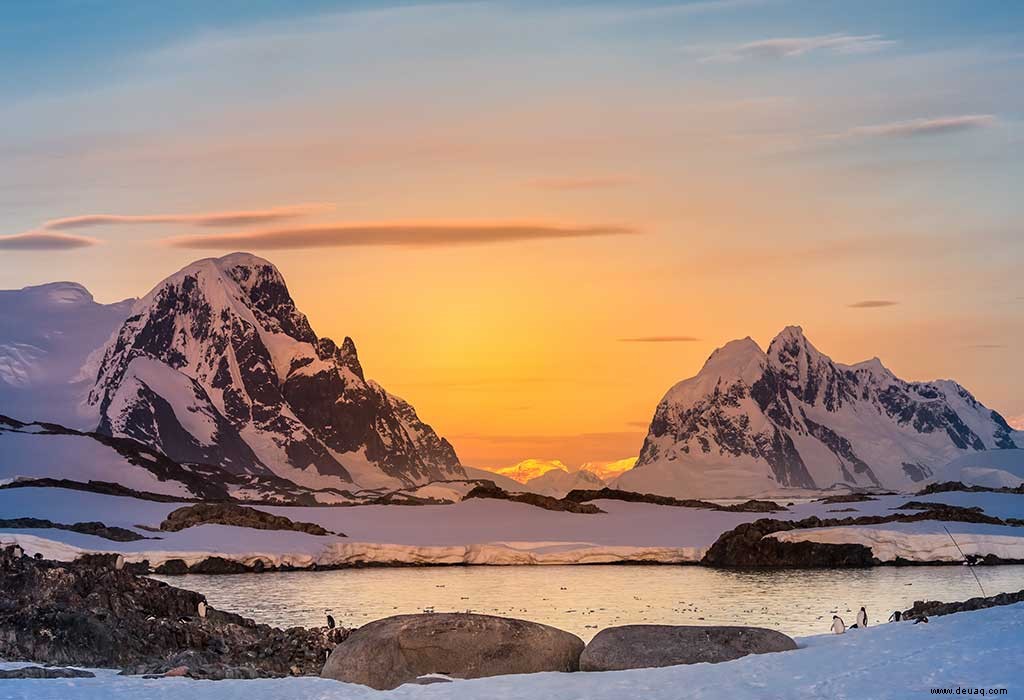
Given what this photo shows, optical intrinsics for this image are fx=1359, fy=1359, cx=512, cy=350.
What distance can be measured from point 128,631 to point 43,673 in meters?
7.56

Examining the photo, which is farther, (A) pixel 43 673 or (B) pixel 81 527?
(B) pixel 81 527

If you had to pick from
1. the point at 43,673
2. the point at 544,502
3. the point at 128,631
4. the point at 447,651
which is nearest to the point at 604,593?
the point at 128,631

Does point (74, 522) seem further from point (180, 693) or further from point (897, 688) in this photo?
point (897, 688)

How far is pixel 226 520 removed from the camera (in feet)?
301

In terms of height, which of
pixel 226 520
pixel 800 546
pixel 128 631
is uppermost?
pixel 226 520

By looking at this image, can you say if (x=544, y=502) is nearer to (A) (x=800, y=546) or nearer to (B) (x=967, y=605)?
(A) (x=800, y=546)

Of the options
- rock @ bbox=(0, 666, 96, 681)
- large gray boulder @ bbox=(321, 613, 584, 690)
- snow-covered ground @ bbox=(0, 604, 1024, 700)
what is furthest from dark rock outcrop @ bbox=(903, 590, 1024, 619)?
rock @ bbox=(0, 666, 96, 681)

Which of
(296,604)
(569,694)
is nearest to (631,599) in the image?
(296,604)

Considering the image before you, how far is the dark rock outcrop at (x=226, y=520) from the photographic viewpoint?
9138cm

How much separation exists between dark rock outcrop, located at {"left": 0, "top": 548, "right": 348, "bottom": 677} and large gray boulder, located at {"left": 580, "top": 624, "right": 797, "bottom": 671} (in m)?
7.78

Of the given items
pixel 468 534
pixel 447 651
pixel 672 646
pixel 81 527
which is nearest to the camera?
pixel 672 646

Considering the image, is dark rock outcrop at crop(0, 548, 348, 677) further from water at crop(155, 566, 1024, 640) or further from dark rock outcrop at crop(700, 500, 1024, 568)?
dark rock outcrop at crop(700, 500, 1024, 568)

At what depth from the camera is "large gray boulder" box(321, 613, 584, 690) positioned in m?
25.1

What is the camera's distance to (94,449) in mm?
137500
